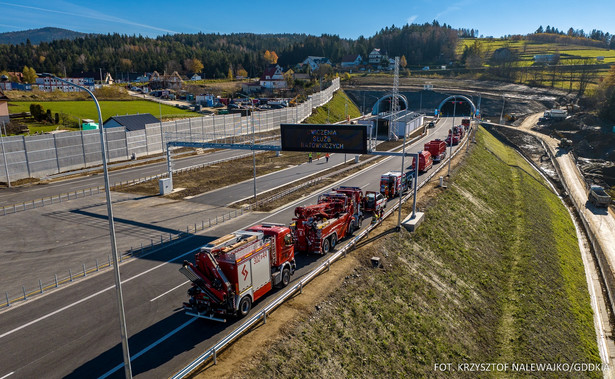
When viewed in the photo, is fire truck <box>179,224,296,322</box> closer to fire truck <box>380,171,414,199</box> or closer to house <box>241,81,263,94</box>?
fire truck <box>380,171,414,199</box>

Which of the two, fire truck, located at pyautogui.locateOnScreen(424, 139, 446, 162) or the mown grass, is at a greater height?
the mown grass

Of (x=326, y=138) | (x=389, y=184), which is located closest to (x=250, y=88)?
(x=389, y=184)

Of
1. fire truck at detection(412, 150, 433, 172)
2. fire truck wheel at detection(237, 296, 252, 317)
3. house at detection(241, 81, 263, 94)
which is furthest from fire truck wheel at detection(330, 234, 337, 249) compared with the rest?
house at detection(241, 81, 263, 94)

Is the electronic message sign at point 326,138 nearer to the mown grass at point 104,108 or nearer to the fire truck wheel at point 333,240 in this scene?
the fire truck wheel at point 333,240

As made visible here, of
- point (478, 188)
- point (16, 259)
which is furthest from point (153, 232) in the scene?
point (478, 188)

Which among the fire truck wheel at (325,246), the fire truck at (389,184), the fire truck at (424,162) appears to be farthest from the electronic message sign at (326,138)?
the fire truck at (424,162)

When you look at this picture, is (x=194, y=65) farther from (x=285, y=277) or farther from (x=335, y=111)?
(x=285, y=277)

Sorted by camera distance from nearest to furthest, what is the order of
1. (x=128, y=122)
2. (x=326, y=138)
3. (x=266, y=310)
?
(x=266, y=310), (x=326, y=138), (x=128, y=122)
